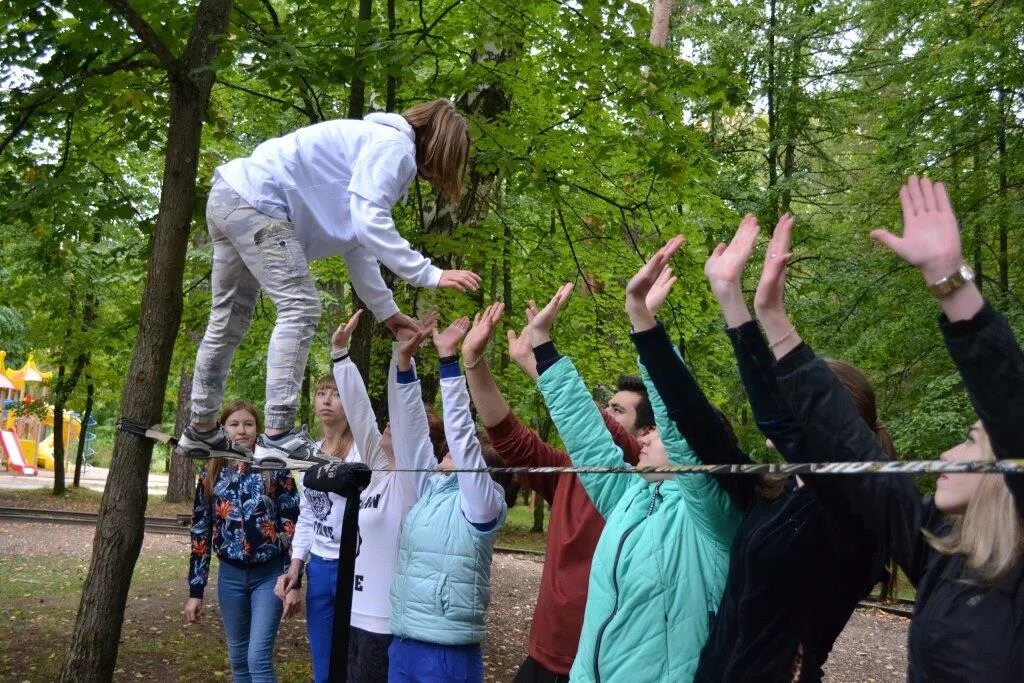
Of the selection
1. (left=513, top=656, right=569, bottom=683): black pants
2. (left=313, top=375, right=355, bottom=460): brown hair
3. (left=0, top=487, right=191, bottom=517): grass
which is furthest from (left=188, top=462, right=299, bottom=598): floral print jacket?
(left=0, top=487, right=191, bottom=517): grass

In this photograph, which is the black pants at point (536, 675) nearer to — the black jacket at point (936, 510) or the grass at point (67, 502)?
the black jacket at point (936, 510)

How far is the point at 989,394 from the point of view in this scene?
5.31ft

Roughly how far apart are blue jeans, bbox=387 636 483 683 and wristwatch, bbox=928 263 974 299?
8.40 feet

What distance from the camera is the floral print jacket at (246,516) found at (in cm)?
476

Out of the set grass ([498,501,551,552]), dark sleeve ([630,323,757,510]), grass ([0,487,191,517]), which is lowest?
grass ([498,501,551,552])

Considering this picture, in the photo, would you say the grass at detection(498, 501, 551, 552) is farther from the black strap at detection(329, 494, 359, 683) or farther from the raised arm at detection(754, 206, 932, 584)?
the raised arm at detection(754, 206, 932, 584)

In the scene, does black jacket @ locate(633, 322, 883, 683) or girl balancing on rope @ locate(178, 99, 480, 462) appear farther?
girl balancing on rope @ locate(178, 99, 480, 462)

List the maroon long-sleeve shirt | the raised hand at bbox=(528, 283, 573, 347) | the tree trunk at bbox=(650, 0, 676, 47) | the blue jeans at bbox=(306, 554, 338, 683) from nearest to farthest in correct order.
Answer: the raised hand at bbox=(528, 283, 573, 347), the maroon long-sleeve shirt, the blue jeans at bbox=(306, 554, 338, 683), the tree trunk at bbox=(650, 0, 676, 47)

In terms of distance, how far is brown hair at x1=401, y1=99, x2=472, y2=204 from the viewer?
3723 mm

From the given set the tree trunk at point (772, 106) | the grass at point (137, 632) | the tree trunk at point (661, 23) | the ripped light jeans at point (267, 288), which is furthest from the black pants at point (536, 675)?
the tree trunk at point (772, 106)

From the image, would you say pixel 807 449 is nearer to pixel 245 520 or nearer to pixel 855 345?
pixel 245 520

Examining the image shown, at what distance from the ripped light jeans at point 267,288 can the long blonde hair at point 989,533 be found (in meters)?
2.40

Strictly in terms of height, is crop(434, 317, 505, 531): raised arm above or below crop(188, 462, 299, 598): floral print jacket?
above

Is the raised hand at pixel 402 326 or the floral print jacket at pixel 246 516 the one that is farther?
the floral print jacket at pixel 246 516
